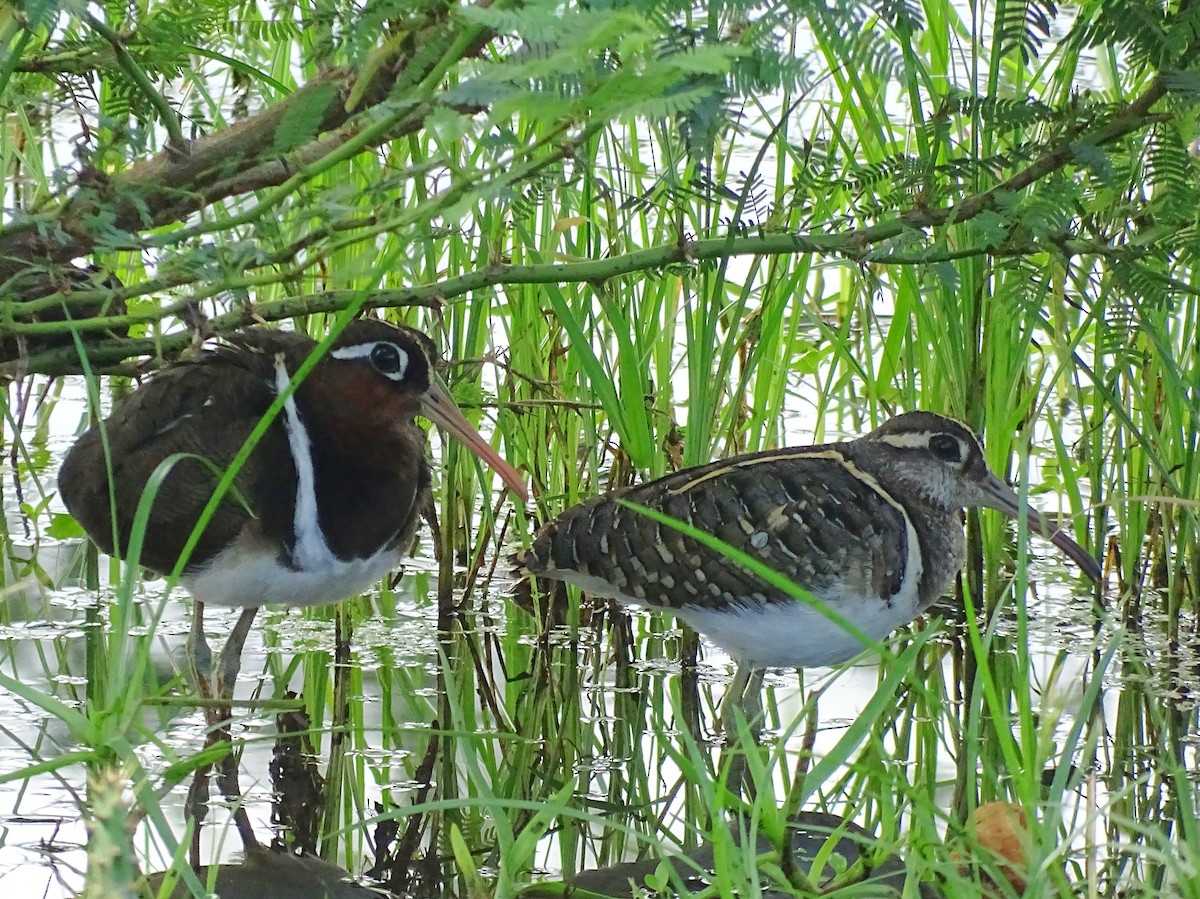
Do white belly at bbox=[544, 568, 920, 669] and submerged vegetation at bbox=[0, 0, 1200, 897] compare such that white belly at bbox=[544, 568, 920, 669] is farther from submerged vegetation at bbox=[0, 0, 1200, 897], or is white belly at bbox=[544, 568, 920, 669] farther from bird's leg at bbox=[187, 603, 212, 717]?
bird's leg at bbox=[187, 603, 212, 717]

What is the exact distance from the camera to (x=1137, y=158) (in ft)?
9.54

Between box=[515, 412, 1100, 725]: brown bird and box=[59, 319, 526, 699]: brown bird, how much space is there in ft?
0.95

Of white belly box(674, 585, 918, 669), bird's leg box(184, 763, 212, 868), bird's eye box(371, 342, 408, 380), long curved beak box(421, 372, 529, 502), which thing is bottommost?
bird's leg box(184, 763, 212, 868)

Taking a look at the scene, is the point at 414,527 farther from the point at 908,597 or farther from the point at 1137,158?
the point at 1137,158

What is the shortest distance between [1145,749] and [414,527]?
4.96 feet

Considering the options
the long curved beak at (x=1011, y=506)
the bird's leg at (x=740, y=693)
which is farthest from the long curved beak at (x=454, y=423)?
the long curved beak at (x=1011, y=506)

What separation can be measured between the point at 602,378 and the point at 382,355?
0.55 meters

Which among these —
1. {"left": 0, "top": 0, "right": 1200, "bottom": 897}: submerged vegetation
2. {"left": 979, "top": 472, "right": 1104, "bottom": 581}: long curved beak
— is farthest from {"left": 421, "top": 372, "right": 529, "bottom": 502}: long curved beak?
{"left": 979, "top": 472, "right": 1104, "bottom": 581}: long curved beak

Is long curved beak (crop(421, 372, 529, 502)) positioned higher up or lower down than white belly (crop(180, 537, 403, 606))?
higher up

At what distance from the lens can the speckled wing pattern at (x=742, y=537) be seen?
3346 mm

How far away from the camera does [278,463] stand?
3.13 meters

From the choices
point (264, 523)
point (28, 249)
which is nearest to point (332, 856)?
point (264, 523)

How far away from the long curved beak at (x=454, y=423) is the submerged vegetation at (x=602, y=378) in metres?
0.20

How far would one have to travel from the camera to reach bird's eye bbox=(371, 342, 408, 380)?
3.25 metres
